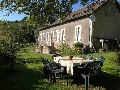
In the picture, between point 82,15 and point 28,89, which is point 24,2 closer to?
point 28,89

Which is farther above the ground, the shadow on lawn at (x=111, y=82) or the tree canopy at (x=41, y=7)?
the tree canopy at (x=41, y=7)

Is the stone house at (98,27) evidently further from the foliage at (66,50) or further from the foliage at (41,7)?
the foliage at (41,7)

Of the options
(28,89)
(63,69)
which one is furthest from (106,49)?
(28,89)

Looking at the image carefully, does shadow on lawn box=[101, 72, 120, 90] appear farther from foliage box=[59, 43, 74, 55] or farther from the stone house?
foliage box=[59, 43, 74, 55]

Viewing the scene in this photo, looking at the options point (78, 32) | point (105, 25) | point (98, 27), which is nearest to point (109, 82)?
point (98, 27)

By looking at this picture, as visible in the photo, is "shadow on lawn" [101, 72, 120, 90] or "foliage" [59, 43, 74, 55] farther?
"foliage" [59, 43, 74, 55]

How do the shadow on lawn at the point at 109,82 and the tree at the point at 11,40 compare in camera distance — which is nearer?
the shadow on lawn at the point at 109,82

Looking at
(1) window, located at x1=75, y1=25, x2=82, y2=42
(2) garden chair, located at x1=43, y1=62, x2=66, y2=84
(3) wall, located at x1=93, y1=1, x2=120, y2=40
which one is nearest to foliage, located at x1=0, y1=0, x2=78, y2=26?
(2) garden chair, located at x1=43, y1=62, x2=66, y2=84

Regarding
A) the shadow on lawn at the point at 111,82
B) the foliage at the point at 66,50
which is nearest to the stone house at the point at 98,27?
the foliage at the point at 66,50

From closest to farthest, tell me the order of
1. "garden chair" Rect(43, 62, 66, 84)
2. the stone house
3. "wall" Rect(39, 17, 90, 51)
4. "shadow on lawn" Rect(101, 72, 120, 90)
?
"shadow on lawn" Rect(101, 72, 120, 90)
"garden chair" Rect(43, 62, 66, 84)
the stone house
"wall" Rect(39, 17, 90, 51)

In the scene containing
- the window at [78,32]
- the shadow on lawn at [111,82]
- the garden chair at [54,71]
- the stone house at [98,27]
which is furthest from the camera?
the window at [78,32]

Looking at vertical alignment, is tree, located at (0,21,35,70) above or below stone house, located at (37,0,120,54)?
below

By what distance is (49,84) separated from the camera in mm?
9086

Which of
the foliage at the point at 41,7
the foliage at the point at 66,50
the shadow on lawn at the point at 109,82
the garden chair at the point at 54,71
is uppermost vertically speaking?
the foliage at the point at 41,7
